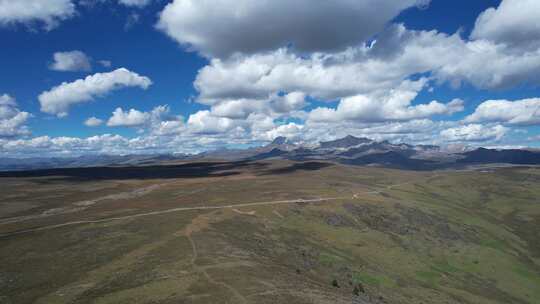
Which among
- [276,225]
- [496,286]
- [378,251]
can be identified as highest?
[276,225]

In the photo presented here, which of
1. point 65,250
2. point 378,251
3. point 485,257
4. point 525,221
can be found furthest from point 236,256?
point 525,221

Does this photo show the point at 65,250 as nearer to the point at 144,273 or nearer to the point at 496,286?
the point at 144,273

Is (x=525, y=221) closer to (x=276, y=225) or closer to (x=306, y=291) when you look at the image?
(x=276, y=225)

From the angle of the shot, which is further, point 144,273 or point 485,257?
point 485,257

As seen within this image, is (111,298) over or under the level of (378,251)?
over

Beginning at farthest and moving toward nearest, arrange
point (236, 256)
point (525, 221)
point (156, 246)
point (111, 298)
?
point (525, 221), point (156, 246), point (236, 256), point (111, 298)

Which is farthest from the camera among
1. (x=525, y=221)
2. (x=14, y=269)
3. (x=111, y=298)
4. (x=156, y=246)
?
(x=525, y=221)
